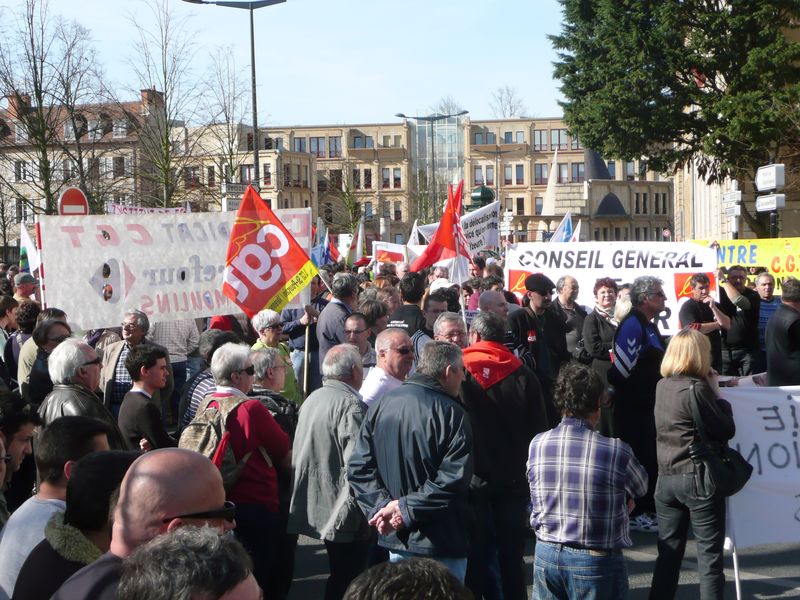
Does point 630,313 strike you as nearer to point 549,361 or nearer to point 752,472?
point 549,361

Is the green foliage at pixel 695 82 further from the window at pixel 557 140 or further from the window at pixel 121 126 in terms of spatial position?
the window at pixel 557 140

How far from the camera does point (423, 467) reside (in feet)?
16.2

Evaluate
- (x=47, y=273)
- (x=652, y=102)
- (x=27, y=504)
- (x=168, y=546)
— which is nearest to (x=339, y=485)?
(x=27, y=504)

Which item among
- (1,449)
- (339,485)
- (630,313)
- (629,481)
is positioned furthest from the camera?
(630,313)

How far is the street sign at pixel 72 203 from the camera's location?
11.9m

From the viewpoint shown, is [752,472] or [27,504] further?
[752,472]

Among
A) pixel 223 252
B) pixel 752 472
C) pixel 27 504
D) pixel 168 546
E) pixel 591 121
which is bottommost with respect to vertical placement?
pixel 752 472

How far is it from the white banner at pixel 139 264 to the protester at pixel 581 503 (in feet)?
15.1

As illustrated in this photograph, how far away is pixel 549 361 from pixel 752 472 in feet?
11.7

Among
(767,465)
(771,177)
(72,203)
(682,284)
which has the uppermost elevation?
(771,177)

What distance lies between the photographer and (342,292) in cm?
967

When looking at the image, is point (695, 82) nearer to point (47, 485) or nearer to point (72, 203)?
point (72, 203)

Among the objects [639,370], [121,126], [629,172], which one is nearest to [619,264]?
[639,370]

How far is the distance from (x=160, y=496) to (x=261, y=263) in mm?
6212
